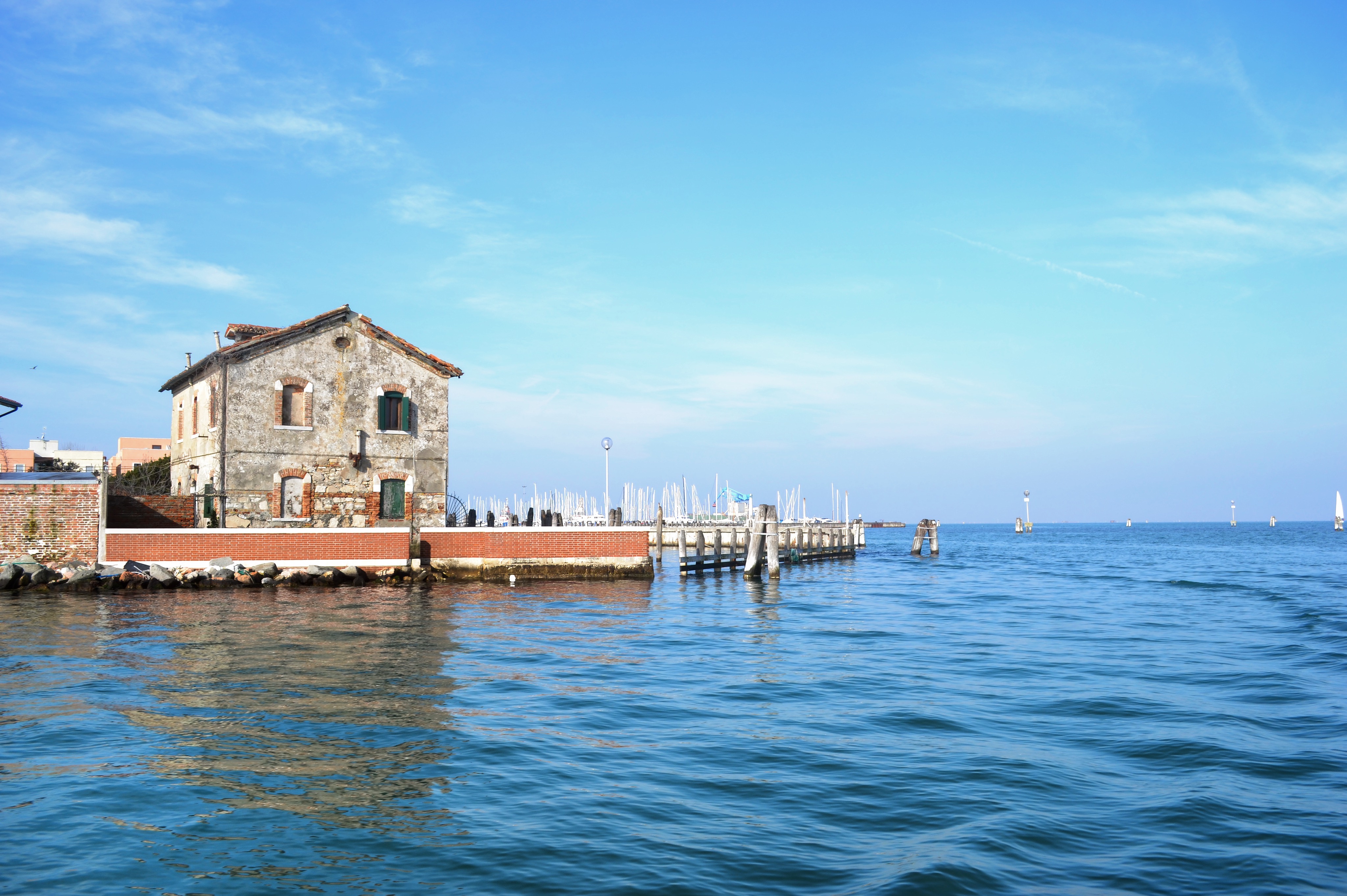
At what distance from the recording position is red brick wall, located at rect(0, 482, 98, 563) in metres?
26.1

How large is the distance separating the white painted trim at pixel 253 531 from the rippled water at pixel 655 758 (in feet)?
20.0

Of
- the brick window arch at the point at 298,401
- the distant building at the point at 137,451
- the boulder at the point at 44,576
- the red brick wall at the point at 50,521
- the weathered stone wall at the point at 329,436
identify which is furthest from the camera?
the distant building at the point at 137,451

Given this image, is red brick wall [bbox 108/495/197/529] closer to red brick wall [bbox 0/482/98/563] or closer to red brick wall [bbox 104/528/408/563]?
red brick wall [bbox 104/528/408/563]

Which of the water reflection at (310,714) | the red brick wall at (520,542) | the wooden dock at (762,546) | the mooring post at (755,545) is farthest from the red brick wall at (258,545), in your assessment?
the mooring post at (755,545)

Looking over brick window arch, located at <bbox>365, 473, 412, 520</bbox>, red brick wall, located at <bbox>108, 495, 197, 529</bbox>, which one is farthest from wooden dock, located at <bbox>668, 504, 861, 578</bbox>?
red brick wall, located at <bbox>108, 495, 197, 529</bbox>

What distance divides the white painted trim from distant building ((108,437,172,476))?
32444mm

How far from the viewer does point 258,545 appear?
28219 millimetres

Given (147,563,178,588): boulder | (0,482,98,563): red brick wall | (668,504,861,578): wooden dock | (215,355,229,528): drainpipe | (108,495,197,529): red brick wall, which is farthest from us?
(668,504,861,578): wooden dock

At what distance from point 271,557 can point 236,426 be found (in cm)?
537

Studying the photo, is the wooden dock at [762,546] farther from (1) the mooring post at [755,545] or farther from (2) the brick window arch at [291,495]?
(2) the brick window arch at [291,495]

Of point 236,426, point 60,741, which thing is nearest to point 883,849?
point 60,741

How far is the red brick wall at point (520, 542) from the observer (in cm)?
3073

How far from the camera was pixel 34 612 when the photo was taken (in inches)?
818

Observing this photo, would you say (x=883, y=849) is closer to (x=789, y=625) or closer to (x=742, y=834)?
(x=742, y=834)
